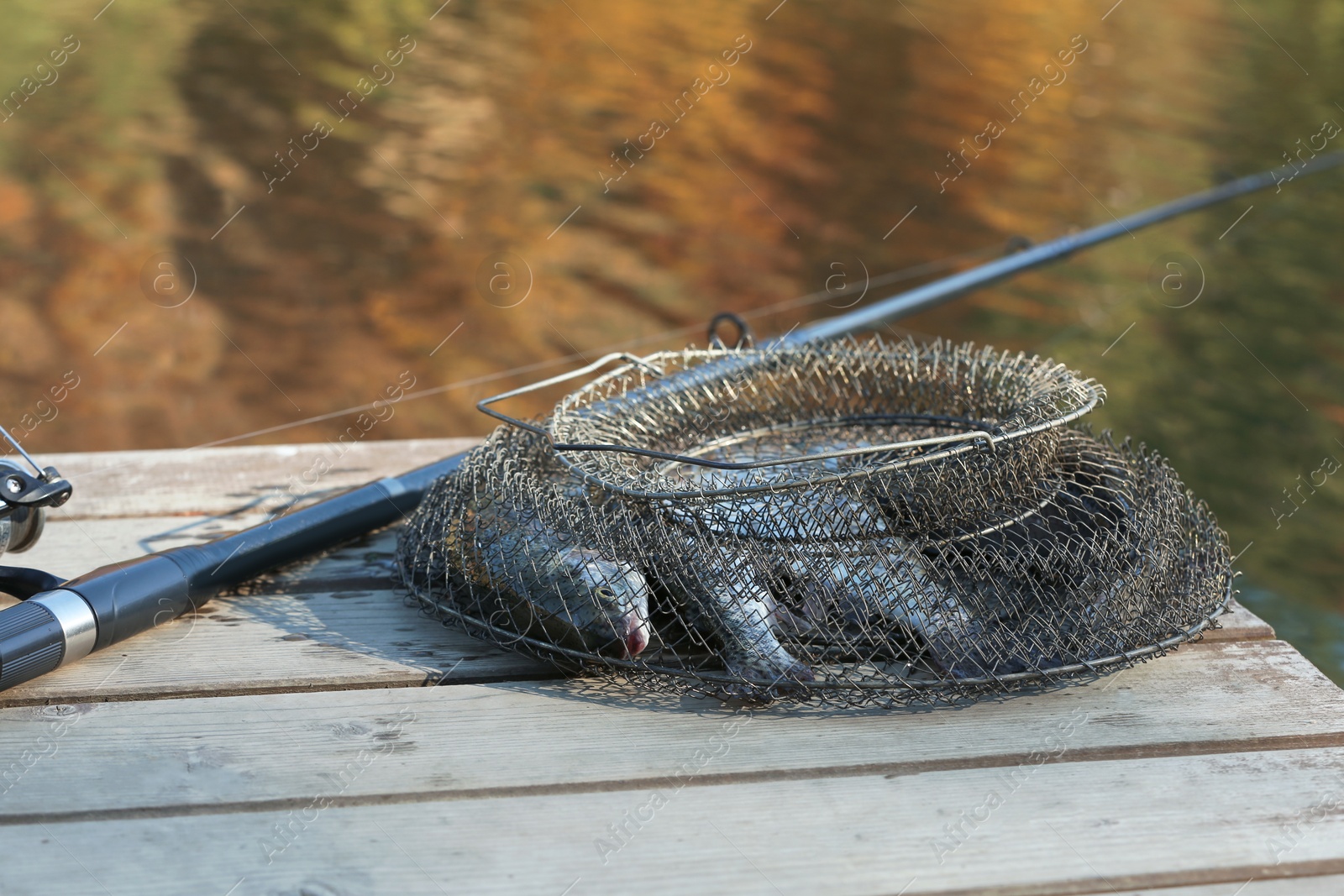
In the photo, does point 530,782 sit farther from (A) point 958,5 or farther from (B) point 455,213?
(A) point 958,5

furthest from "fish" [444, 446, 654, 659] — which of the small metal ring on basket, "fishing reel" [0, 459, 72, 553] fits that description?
the small metal ring on basket

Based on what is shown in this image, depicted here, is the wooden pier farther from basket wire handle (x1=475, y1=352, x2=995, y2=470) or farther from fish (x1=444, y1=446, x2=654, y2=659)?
basket wire handle (x1=475, y1=352, x2=995, y2=470)

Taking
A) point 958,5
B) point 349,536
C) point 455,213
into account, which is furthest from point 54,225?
point 958,5

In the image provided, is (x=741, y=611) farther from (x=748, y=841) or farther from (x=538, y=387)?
(x=538, y=387)

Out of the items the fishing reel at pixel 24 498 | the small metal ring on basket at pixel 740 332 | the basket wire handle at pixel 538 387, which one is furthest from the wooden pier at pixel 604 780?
the small metal ring on basket at pixel 740 332

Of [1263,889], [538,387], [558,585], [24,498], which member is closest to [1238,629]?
[1263,889]

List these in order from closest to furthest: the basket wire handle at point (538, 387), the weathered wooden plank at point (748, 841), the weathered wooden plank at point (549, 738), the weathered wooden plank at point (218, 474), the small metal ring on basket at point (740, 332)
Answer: the weathered wooden plank at point (748, 841) < the weathered wooden plank at point (549, 738) < the basket wire handle at point (538, 387) < the weathered wooden plank at point (218, 474) < the small metal ring on basket at point (740, 332)

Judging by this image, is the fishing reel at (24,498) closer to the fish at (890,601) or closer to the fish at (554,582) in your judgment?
the fish at (554,582)
